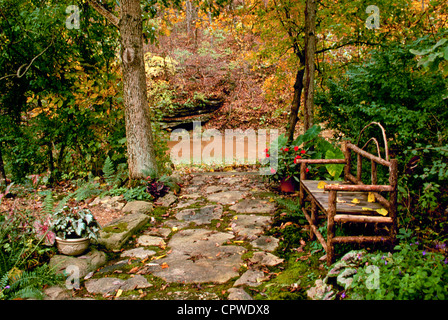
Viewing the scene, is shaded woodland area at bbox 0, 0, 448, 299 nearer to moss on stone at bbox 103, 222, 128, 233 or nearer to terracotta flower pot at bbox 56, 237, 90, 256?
terracotta flower pot at bbox 56, 237, 90, 256

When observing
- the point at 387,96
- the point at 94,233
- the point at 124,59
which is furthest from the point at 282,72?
the point at 94,233

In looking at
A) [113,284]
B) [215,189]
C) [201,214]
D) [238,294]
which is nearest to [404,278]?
[238,294]

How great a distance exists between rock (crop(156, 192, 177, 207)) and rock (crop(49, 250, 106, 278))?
1.72 m

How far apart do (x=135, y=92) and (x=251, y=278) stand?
3.59 metres

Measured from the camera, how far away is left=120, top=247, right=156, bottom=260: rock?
3.09m

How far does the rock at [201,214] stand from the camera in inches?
158

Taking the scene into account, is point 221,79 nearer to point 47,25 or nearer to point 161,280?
point 47,25

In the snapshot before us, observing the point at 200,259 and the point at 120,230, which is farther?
the point at 120,230

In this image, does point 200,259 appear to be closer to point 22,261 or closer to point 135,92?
point 22,261

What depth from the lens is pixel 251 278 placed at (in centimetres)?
248

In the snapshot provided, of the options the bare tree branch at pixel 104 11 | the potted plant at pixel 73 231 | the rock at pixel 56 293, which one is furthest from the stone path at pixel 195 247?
the bare tree branch at pixel 104 11

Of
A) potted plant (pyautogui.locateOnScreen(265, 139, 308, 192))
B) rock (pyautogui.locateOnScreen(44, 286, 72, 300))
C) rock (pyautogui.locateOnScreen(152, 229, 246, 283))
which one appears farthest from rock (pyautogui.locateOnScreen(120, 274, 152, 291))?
potted plant (pyautogui.locateOnScreen(265, 139, 308, 192))

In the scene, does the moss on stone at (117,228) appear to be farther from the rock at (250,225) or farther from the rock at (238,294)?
the rock at (238,294)

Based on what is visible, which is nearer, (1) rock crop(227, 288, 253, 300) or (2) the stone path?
(1) rock crop(227, 288, 253, 300)
